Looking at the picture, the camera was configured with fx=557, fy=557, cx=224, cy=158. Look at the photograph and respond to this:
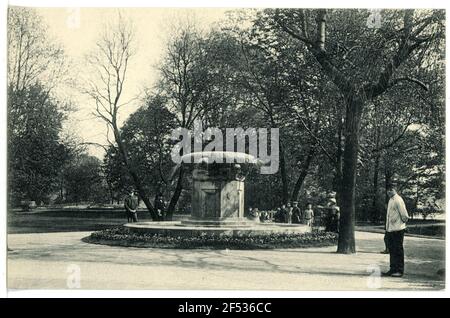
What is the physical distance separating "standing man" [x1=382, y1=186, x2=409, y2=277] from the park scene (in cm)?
3

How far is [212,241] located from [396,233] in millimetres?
6097

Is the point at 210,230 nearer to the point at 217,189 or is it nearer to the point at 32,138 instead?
the point at 217,189

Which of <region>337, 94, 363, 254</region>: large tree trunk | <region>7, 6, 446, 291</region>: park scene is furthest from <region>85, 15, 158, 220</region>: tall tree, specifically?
<region>337, 94, 363, 254</region>: large tree trunk

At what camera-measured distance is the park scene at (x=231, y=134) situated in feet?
37.3

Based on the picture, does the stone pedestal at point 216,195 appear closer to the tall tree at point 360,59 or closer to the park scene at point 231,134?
the park scene at point 231,134

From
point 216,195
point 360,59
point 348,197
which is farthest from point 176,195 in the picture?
point 360,59

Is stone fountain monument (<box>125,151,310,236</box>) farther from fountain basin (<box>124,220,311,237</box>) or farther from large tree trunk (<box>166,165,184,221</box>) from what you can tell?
large tree trunk (<box>166,165,184,221</box>)

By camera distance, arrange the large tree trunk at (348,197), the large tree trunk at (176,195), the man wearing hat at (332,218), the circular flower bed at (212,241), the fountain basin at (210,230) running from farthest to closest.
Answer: the large tree trunk at (176,195) < the man wearing hat at (332,218) < the fountain basin at (210,230) < the circular flower bed at (212,241) < the large tree trunk at (348,197)

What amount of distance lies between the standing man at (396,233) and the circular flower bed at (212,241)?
5300mm

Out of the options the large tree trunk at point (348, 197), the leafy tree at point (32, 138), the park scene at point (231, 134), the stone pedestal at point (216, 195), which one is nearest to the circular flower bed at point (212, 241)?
the park scene at point (231, 134)

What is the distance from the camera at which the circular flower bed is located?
15914 millimetres

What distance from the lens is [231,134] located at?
1246 inches

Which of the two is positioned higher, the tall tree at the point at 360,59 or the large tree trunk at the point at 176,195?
the tall tree at the point at 360,59
